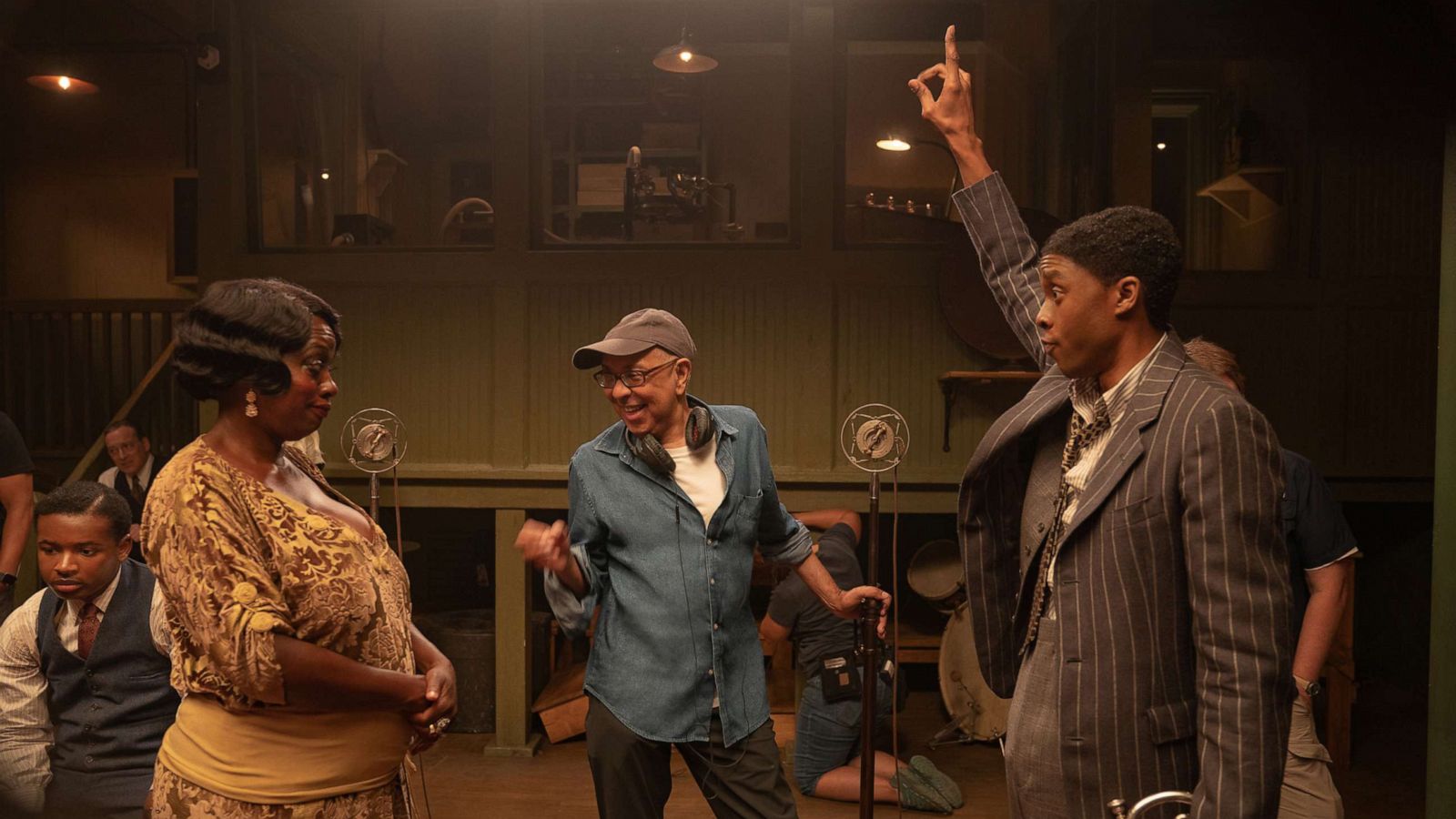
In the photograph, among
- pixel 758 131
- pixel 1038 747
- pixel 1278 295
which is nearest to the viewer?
pixel 1038 747

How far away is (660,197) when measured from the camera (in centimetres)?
695

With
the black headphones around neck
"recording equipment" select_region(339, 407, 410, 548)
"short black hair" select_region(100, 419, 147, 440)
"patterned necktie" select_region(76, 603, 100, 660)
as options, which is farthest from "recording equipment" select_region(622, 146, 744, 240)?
"patterned necktie" select_region(76, 603, 100, 660)

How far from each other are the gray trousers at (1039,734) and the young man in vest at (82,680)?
2.26m

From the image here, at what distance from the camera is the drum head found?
6242 millimetres

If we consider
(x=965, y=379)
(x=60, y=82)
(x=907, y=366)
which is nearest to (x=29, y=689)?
(x=907, y=366)

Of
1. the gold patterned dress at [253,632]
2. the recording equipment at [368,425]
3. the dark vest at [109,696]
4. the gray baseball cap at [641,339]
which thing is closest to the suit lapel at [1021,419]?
the gray baseball cap at [641,339]

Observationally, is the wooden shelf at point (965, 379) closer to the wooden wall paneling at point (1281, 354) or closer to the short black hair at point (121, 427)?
the wooden wall paneling at point (1281, 354)

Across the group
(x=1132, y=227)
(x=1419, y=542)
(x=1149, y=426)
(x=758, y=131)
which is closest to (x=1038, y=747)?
(x=1149, y=426)

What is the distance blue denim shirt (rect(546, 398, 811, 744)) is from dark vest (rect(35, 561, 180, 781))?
121 centimetres

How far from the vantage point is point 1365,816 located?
5180mm

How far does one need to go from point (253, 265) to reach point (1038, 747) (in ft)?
18.8

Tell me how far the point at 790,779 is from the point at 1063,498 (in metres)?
3.92

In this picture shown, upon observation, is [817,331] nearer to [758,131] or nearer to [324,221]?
[758,131]

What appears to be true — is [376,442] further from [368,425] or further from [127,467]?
[127,467]
